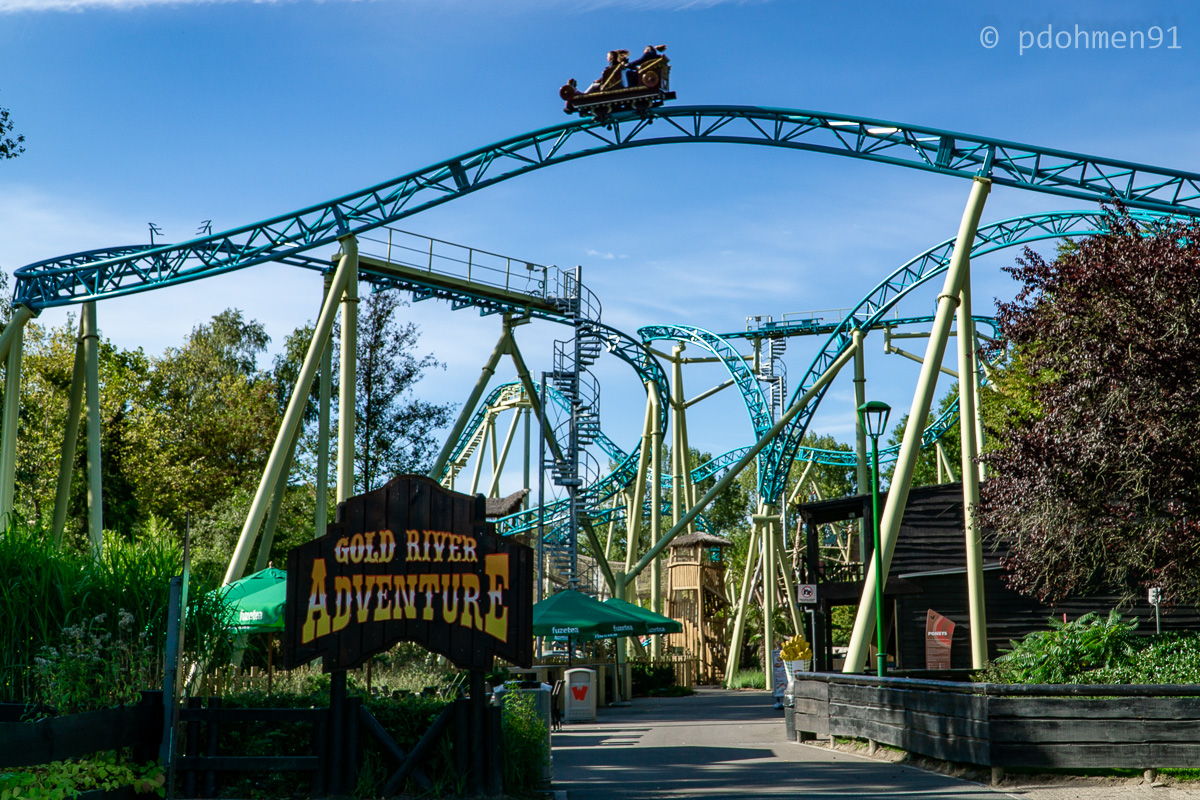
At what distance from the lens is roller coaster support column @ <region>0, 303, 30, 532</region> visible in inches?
698

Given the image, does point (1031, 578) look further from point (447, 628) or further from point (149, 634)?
point (149, 634)

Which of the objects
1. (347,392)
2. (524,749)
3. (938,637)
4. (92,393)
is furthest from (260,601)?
(938,637)

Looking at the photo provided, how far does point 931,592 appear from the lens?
2228 cm

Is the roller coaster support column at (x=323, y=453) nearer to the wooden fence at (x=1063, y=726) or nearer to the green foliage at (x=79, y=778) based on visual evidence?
the green foliage at (x=79, y=778)

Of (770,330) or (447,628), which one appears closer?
(447,628)

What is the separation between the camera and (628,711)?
70.6 feet

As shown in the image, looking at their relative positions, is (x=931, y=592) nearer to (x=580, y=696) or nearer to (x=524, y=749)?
(x=580, y=696)

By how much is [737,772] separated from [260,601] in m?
7.13

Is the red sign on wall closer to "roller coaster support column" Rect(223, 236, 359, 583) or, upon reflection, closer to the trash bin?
the trash bin

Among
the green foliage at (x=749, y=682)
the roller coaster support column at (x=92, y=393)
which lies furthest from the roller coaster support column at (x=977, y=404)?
the roller coaster support column at (x=92, y=393)

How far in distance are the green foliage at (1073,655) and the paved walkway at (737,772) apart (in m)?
2.42

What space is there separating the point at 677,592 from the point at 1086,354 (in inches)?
988

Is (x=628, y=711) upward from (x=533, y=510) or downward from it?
downward

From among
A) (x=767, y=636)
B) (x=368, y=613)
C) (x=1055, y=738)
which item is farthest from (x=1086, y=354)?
(x=767, y=636)
